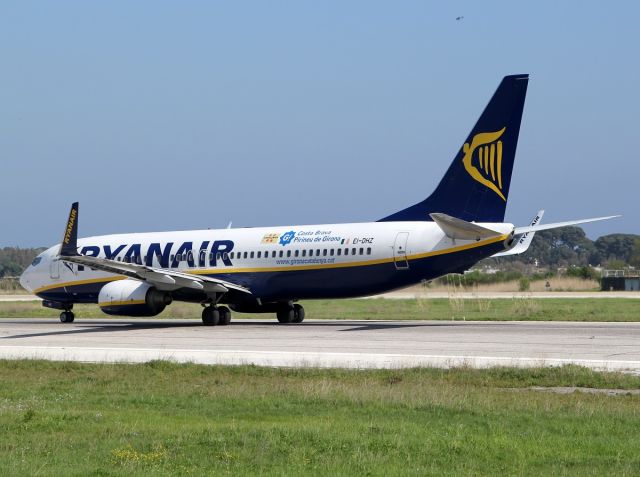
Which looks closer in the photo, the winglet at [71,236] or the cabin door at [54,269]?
the winglet at [71,236]

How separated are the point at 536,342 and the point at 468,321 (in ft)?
40.6

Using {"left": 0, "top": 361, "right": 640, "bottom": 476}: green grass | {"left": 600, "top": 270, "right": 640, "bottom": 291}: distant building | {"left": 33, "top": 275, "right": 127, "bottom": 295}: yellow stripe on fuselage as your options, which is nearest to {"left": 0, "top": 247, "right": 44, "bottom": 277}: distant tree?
{"left": 600, "top": 270, "right": 640, "bottom": 291}: distant building

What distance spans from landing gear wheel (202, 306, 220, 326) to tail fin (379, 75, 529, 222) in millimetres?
9988

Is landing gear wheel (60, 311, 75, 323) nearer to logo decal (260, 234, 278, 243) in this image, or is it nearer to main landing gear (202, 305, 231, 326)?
main landing gear (202, 305, 231, 326)

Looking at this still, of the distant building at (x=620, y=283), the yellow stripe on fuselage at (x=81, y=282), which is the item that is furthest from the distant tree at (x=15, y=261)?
the yellow stripe on fuselage at (x=81, y=282)

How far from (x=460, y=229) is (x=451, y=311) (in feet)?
52.0

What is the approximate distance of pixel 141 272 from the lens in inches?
1474

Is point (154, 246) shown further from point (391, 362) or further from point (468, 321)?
point (391, 362)

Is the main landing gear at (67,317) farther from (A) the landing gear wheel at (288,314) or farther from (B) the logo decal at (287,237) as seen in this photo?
(B) the logo decal at (287,237)

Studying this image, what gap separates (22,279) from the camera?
46.1 m

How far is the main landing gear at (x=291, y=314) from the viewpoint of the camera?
41.1 metres

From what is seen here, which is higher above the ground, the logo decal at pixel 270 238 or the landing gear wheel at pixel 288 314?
the logo decal at pixel 270 238

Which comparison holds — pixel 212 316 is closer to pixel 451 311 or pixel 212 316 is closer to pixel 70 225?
pixel 70 225

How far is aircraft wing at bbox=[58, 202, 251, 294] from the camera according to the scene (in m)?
35.3
